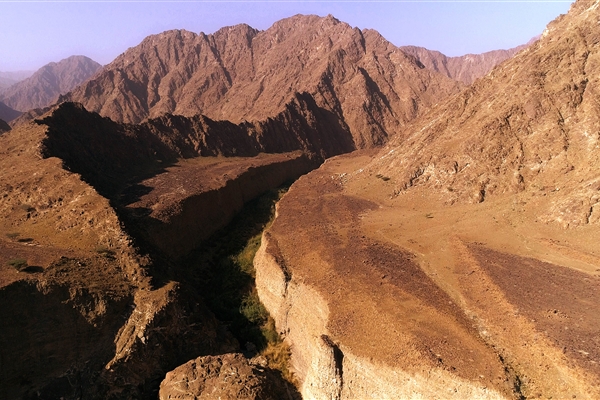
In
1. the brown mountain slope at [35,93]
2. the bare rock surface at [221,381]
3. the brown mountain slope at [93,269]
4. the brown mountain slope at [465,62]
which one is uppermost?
the brown mountain slope at [465,62]

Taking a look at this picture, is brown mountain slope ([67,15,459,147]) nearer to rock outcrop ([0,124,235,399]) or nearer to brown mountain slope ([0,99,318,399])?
brown mountain slope ([0,99,318,399])

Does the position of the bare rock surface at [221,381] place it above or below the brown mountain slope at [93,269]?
below

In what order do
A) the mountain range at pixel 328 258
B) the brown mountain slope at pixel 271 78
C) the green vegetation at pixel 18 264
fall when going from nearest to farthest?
1. the mountain range at pixel 328 258
2. the green vegetation at pixel 18 264
3. the brown mountain slope at pixel 271 78

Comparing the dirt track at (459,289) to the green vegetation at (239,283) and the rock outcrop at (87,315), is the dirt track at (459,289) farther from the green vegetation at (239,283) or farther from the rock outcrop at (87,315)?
the rock outcrop at (87,315)

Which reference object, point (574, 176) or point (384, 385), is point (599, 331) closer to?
point (384, 385)

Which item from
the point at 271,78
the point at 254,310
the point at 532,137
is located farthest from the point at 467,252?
the point at 271,78

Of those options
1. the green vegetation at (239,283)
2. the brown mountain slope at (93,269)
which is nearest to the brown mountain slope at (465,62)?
the green vegetation at (239,283)
